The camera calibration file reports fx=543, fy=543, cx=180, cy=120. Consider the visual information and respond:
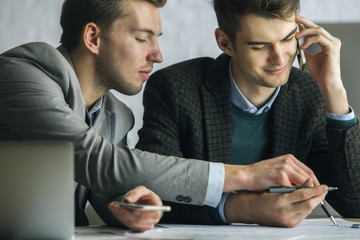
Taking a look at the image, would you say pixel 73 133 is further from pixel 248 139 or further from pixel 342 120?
pixel 342 120

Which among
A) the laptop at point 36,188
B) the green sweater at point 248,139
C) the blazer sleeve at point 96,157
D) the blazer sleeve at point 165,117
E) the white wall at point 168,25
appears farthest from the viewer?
the white wall at point 168,25

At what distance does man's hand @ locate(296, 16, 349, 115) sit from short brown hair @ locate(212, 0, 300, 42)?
75 mm

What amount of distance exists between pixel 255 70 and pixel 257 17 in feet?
0.57

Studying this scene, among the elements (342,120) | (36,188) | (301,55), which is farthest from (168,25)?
(36,188)

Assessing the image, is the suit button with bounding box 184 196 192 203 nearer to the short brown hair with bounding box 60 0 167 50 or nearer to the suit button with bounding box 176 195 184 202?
the suit button with bounding box 176 195 184 202

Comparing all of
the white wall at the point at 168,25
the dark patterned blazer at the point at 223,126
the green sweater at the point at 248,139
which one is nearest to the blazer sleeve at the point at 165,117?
the dark patterned blazer at the point at 223,126

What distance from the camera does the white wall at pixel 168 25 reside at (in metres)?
2.82

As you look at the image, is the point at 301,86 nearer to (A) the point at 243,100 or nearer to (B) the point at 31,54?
(A) the point at 243,100

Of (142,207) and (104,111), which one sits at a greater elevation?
(104,111)

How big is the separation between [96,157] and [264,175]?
1.36ft

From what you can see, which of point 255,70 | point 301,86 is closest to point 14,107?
point 255,70

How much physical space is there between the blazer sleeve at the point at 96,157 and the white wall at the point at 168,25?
1.42 meters

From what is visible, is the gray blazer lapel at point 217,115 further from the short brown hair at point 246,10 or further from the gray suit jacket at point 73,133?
the gray suit jacket at point 73,133

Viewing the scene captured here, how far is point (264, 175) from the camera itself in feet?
4.42
